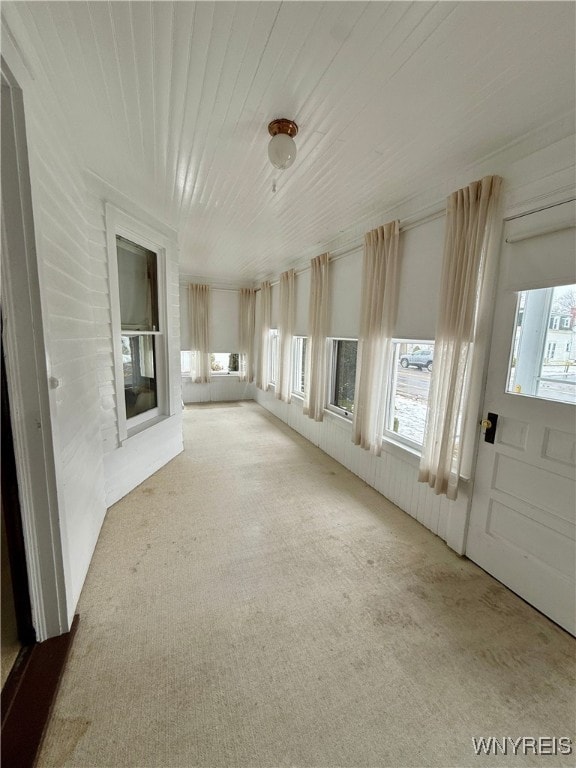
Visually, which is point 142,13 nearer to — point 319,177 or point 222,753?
point 319,177

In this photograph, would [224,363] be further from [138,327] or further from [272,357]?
[138,327]

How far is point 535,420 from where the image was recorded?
163cm

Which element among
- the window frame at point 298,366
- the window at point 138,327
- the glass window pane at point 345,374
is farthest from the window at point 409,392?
the window at point 138,327

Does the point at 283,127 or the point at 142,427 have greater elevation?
the point at 283,127

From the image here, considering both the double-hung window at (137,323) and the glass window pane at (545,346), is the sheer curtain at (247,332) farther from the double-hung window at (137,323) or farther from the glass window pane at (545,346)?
the glass window pane at (545,346)

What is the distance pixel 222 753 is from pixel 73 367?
6.24 feet

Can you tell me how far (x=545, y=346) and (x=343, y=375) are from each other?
2134 millimetres

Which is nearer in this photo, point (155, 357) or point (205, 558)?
point (205, 558)

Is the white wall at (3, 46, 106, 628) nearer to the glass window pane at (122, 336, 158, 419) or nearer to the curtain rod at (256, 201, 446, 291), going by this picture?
the glass window pane at (122, 336, 158, 419)

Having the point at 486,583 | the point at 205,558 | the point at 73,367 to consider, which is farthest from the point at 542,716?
the point at 73,367

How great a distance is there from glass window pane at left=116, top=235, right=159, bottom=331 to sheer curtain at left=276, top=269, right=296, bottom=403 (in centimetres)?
200

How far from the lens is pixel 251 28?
104 centimetres

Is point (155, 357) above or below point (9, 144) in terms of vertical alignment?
below

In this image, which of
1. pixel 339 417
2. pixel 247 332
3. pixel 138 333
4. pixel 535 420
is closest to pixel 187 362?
pixel 247 332
